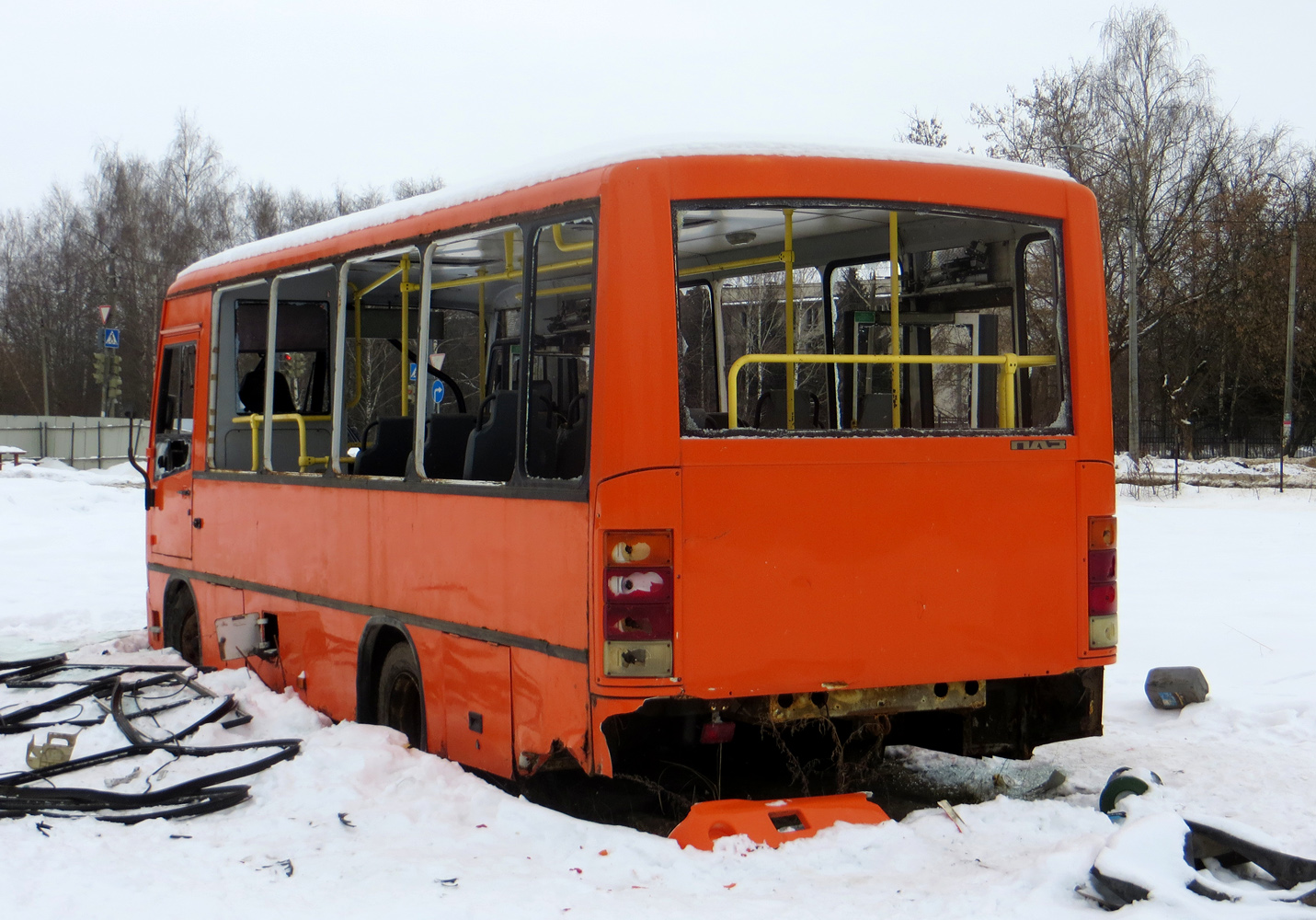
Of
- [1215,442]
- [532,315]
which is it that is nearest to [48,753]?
[532,315]

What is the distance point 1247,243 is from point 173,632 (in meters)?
44.1

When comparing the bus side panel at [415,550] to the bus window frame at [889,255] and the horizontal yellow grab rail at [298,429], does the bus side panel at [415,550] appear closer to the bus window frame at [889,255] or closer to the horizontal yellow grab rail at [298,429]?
the horizontal yellow grab rail at [298,429]

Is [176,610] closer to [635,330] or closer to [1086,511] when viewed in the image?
[635,330]

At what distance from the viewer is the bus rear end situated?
5.08m

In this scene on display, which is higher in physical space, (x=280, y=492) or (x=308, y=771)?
(x=280, y=492)

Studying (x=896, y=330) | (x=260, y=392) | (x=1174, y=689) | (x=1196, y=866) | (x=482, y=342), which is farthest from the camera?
(x=260, y=392)

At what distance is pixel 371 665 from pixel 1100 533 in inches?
145

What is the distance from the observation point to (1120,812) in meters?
5.29

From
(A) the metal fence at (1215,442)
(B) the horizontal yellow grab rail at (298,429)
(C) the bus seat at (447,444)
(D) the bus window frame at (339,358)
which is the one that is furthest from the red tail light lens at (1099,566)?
(A) the metal fence at (1215,442)

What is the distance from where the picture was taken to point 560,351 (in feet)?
19.8

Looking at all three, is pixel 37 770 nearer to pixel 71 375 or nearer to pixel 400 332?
pixel 400 332

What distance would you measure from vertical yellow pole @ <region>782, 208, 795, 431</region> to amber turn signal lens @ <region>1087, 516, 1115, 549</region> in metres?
1.32

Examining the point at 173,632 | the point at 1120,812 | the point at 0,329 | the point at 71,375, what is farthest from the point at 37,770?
the point at 0,329

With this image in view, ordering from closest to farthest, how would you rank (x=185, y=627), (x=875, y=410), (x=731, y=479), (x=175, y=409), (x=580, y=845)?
(x=580, y=845), (x=731, y=479), (x=875, y=410), (x=185, y=627), (x=175, y=409)
